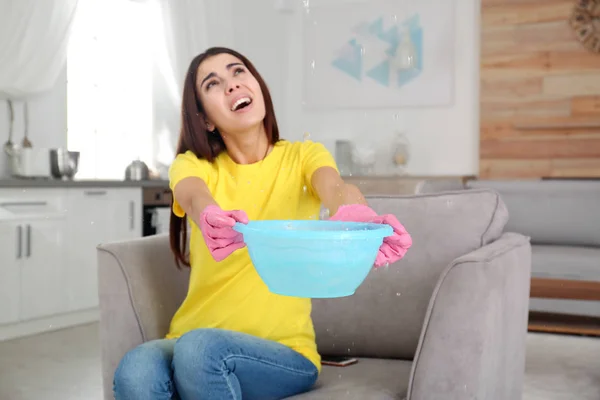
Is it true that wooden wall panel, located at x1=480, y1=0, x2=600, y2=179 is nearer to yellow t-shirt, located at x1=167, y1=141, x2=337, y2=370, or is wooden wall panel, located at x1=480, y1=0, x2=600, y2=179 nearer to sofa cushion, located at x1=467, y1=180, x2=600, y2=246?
sofa cushion, located at x1=467, y1=180, x2=600, y2=246

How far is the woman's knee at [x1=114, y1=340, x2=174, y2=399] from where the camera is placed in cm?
94

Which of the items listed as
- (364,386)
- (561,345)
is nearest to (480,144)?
(561,345)

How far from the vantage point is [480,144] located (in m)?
4.16

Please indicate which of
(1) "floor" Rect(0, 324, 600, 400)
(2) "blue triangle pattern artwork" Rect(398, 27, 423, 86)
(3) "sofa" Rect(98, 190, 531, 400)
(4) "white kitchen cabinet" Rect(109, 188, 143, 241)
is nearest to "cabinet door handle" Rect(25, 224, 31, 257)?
(1) "floor" Rect(0, 324, 600, 400)

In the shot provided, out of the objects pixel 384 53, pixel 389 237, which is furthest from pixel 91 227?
pixel 389 237

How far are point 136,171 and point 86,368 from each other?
1400mm

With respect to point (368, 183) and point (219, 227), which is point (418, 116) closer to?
point (368, 183)

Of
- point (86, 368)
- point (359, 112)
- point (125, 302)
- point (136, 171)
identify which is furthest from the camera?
point (359, 112)

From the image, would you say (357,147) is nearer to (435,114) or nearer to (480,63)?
(435,114)

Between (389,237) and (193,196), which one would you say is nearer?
(389,237)

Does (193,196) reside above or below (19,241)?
above

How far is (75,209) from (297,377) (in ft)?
7.67

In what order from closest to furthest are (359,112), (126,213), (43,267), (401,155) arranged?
(43,267) → (126,213) → (401,155) → (359,112)

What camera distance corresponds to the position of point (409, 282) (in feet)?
4.13
